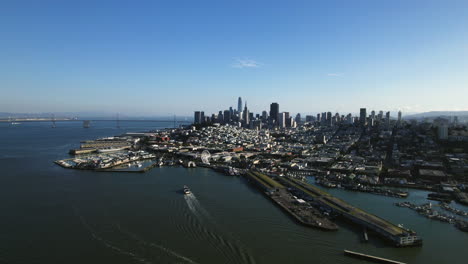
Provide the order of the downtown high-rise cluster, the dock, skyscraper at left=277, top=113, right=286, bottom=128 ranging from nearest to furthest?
1. the dock
2. the downtown high-rise cluster
3. skyscraper at left=277, top=113, right=286, bottom=128

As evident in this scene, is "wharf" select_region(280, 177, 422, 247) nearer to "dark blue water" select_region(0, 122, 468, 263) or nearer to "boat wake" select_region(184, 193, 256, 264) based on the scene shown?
"dark blue water" select_region(0, 122, 468, 263)

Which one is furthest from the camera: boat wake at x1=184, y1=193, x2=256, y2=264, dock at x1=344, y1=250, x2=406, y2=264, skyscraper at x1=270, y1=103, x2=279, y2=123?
skyscraper at x1=270, y1=103, x2=279, y2=123

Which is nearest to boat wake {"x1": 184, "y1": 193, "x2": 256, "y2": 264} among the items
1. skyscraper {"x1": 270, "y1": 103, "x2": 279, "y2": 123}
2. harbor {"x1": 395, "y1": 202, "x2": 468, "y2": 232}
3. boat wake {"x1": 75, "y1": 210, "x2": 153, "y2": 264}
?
boat wake {"x1": 75, "y1": 210, "x2": 153, "y2": 264}

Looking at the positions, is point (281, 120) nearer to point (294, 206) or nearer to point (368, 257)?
point (294, 206)

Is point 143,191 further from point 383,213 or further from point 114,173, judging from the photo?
point 383,213

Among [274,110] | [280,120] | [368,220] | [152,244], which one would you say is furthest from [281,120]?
[152,244]

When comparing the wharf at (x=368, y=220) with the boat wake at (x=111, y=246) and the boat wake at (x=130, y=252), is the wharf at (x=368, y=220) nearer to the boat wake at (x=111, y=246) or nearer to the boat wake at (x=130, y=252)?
the boat wake at (x=130, y=252)

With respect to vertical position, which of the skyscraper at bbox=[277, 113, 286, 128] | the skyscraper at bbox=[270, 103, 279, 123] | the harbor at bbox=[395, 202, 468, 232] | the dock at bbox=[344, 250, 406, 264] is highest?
the skyscraper at bbox=[270, 103, 279, 123]
